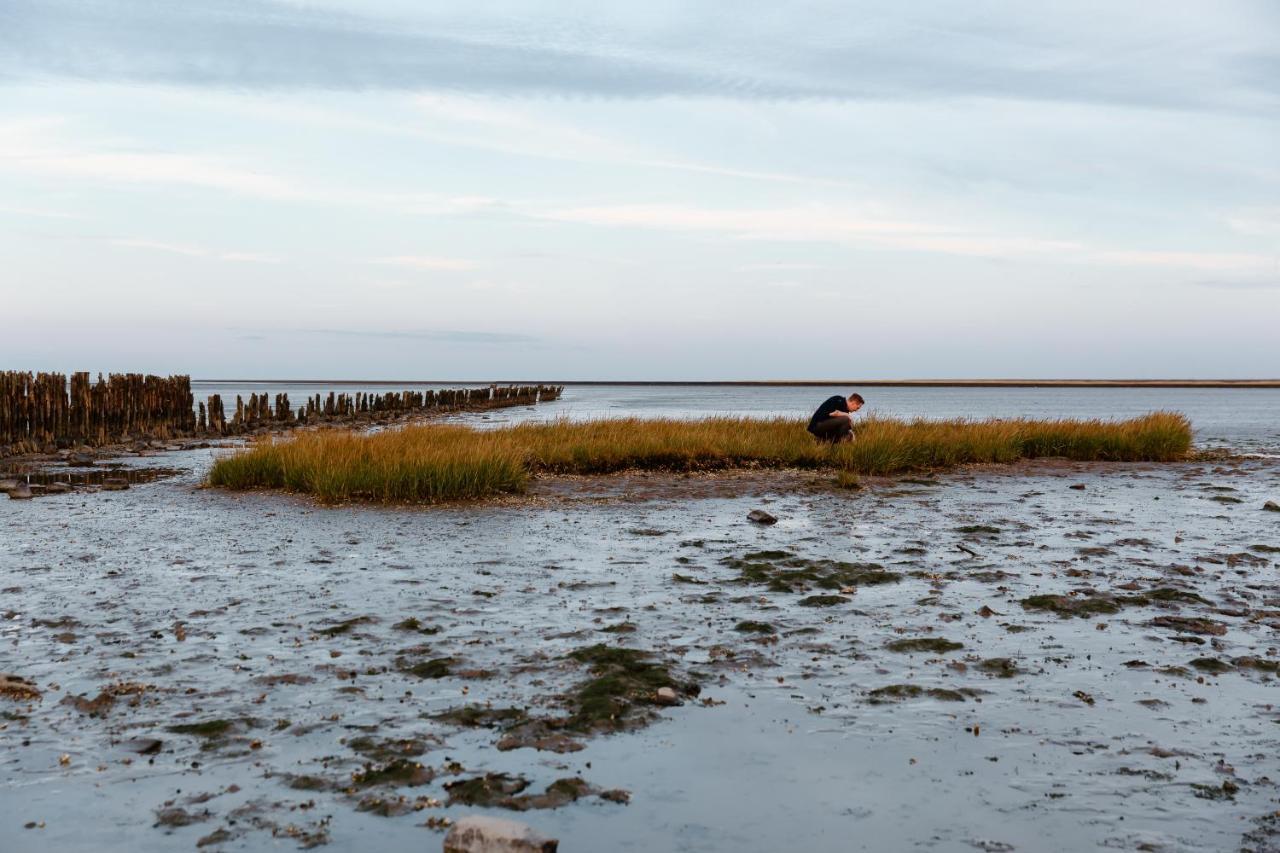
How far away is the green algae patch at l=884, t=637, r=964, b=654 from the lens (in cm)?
755

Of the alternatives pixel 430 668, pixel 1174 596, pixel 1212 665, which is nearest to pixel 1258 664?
pixel 1212 665

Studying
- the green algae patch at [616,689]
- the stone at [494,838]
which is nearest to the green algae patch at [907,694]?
the green algae patch at [616,689]

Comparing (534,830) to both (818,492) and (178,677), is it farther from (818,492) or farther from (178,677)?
(818,492)

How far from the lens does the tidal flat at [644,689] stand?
4.69 metres

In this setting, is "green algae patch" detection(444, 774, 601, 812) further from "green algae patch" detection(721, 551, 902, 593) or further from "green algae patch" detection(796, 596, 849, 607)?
"green algae patch" detection(721, 551, 902, 593)

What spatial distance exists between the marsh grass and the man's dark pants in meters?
0.30

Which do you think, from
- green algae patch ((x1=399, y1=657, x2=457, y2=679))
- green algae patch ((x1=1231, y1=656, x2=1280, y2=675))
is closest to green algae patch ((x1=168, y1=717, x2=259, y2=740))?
green algae patch ((x1=399, y1=657, x2=457, y2=679))

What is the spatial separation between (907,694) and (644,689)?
1.62 m

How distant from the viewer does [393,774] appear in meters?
5.09

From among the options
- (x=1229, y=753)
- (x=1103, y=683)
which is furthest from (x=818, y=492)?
(x=1229, y=753)

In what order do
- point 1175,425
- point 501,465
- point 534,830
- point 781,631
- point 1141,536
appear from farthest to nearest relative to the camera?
point 1175,425, point 501,465, point 1141,536, point 781,631, point 534,830

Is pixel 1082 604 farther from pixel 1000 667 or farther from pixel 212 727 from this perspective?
pixel 212 727

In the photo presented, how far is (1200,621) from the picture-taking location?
8383mm

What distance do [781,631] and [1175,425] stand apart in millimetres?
23008
